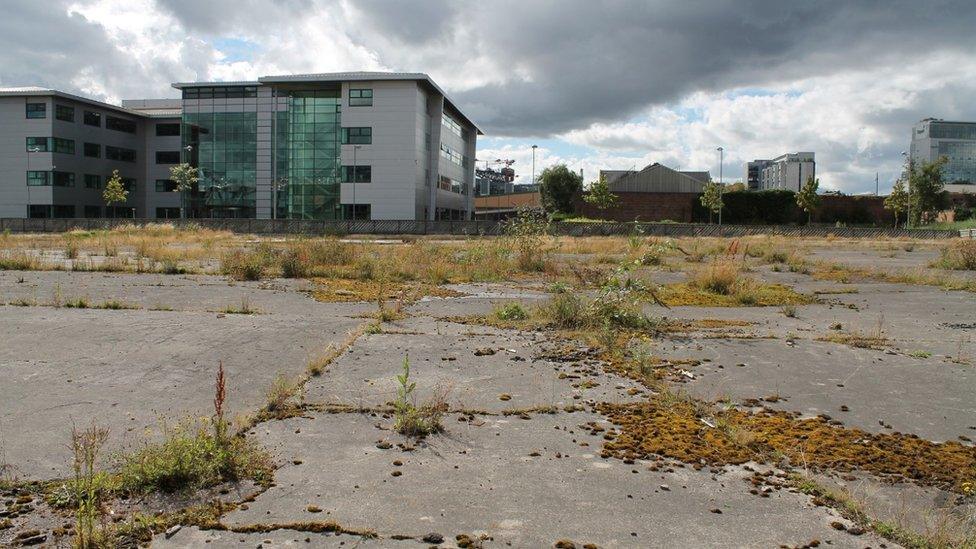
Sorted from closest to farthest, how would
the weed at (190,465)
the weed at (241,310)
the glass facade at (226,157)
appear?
the weed at (190,465)
the weed at (241,310)
the glass facade at (226,157)

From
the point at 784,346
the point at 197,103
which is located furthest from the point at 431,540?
the point at 197,103

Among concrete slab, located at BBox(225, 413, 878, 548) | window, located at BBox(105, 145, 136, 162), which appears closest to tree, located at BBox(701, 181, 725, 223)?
window, located at BBox(105, 145, 136, 162)

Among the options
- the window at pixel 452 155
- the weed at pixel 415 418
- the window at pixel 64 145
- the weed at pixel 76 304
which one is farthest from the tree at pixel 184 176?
the weed at pixel 415 418

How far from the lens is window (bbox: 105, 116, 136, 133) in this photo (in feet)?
275

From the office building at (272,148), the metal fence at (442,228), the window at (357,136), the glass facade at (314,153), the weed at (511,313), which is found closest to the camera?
the weed at (511,313)

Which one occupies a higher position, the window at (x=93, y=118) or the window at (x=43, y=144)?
the window at (x=93, y=118)

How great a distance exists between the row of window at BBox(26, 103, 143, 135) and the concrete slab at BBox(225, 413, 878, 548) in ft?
285

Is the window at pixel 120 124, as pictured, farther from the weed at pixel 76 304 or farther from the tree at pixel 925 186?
the tree at pixel 925 186

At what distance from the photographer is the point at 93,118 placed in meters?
81.6

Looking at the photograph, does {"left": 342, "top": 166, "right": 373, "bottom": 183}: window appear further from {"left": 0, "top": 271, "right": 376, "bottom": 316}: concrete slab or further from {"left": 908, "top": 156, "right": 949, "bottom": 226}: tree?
{"left": 908, "top": 156, "right": 949, "bottom": 226}: tree

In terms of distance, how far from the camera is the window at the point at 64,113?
252 feet

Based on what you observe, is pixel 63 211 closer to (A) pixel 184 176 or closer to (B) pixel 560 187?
(A) pixel 184 176

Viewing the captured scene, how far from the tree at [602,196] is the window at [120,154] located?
185 ft

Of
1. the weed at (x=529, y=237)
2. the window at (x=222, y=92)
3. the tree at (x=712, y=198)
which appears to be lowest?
the weed at (x=529, y=237)
